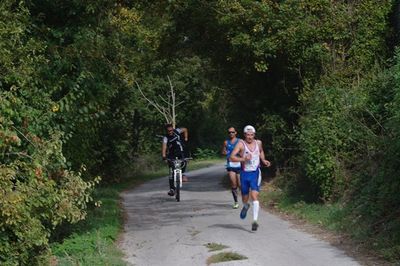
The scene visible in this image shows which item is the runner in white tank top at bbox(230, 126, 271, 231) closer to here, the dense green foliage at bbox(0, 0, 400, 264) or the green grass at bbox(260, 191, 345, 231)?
the green grass at bbox(260, 191, 345, 231)

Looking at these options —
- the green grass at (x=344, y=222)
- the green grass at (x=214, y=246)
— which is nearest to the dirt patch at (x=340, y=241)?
the green grass at (x=344, y=222)

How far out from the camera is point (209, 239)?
11.5 metres

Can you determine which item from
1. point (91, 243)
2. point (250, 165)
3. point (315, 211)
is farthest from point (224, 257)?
point (315, 211)

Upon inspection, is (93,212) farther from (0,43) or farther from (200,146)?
(200,146)

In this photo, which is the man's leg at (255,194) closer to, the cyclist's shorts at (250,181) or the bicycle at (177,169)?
the cyclist's shorts at (250,181)

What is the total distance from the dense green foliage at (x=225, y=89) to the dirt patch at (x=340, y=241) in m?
0.40

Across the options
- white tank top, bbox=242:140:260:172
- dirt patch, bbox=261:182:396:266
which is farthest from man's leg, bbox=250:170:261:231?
dirt patch, bbox=261:182:396:266

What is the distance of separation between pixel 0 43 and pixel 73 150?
10.7ft

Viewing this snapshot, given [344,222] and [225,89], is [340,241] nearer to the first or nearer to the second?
[344,222]

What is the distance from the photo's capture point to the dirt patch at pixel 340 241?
9422mm

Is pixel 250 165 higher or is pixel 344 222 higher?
pixel 250 165

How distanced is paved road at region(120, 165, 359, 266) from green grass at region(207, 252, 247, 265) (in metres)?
0.12

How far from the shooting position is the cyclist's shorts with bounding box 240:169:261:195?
1224 centimetres

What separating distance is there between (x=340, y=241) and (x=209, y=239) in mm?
2341
